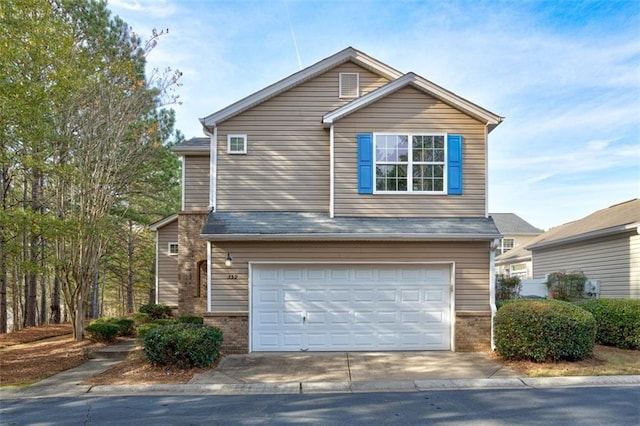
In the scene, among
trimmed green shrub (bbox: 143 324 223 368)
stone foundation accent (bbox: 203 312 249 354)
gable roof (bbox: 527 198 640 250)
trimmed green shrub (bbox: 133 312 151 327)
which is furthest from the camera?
trimmed green shrub (bbox: 133 312 151 327)

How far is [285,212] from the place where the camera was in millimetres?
11336

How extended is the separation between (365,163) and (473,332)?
4.98 m

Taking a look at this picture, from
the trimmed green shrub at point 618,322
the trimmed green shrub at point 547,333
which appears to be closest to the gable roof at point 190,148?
the trimmed green shrub at point 547,333

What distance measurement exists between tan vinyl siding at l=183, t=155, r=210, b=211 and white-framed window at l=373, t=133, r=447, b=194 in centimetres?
598

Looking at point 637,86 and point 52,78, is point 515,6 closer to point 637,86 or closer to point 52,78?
point 637,86

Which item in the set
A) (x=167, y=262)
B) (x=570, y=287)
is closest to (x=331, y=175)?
(x=167, y=262)

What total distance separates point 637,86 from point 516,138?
22.3 ft

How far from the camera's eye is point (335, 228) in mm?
10719

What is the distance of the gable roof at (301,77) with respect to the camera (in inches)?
449

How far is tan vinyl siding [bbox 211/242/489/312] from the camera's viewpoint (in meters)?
10.7

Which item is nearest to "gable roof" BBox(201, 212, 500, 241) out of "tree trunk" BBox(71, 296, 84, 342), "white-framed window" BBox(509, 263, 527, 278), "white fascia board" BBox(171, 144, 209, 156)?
"white fascia board" BBox(171, 144, 209, 156)

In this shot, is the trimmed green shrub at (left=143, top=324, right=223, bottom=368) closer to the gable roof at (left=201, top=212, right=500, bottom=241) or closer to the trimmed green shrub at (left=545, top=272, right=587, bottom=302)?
the gable roof at (left=201, top=212, right=500, bottom=241)

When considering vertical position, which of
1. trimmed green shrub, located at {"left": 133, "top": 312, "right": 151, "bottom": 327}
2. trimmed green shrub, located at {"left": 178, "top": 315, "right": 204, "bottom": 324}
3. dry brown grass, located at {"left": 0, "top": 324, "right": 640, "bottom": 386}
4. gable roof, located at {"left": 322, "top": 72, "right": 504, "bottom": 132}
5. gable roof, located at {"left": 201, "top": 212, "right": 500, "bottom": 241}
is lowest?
trimmed green shrub, located at {"left": 133, "top": 312, "right": 151, "bottom": 327}

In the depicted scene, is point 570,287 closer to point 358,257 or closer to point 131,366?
point 358,257
